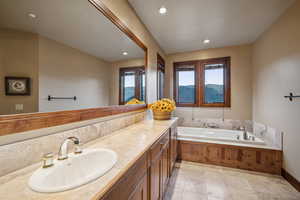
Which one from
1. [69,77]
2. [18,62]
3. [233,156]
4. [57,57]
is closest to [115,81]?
[69,77]

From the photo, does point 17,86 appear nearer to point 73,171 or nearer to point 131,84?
point 73,171

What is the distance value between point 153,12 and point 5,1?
1.79 meters

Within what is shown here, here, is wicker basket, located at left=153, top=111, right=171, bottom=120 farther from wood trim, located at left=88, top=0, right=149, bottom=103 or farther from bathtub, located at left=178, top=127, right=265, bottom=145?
wood trim, located at left=88, top=0, right=149, bottom=103

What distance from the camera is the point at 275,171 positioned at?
197 centimetres

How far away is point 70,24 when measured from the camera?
3.21 feet

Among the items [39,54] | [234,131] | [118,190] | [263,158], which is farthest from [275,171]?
[39,54]

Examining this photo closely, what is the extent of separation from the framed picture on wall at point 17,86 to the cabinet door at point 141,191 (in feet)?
2.87

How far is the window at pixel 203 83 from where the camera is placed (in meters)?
3.21

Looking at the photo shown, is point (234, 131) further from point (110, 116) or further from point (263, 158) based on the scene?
point (110, 116)

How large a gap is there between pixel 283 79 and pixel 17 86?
3184mm

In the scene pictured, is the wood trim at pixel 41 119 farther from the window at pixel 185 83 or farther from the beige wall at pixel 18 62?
the window at pixel 185 83

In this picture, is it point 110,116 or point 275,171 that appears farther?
point 275,171

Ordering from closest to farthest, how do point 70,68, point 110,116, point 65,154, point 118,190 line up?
point 118,190 → point 65,154 → point 70,68 → point 110,116

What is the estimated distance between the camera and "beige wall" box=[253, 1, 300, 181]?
169 centimetres
